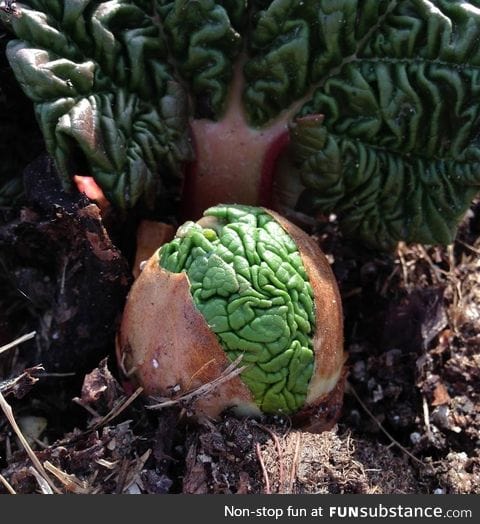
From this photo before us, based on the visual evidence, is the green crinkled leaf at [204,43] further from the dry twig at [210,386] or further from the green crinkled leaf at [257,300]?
the dry twig at [210,386]

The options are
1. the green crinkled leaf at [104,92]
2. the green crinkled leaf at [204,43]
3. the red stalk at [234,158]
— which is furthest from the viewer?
the red stalk at [234,158]

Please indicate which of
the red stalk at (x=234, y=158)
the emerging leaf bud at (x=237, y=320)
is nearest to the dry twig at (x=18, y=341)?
the emerging leaf bud at (x=237, y=320)

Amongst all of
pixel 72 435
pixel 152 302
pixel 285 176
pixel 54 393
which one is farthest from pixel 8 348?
pixel 285 176

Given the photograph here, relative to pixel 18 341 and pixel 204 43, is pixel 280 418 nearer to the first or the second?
pixel 18 341

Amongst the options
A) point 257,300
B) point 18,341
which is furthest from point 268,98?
point 18,341

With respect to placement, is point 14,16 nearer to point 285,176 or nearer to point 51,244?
point 51,244

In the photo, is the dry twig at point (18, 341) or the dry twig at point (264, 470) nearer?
the dry twig at point (264, 470)

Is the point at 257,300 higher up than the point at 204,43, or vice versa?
the point at 204,43
